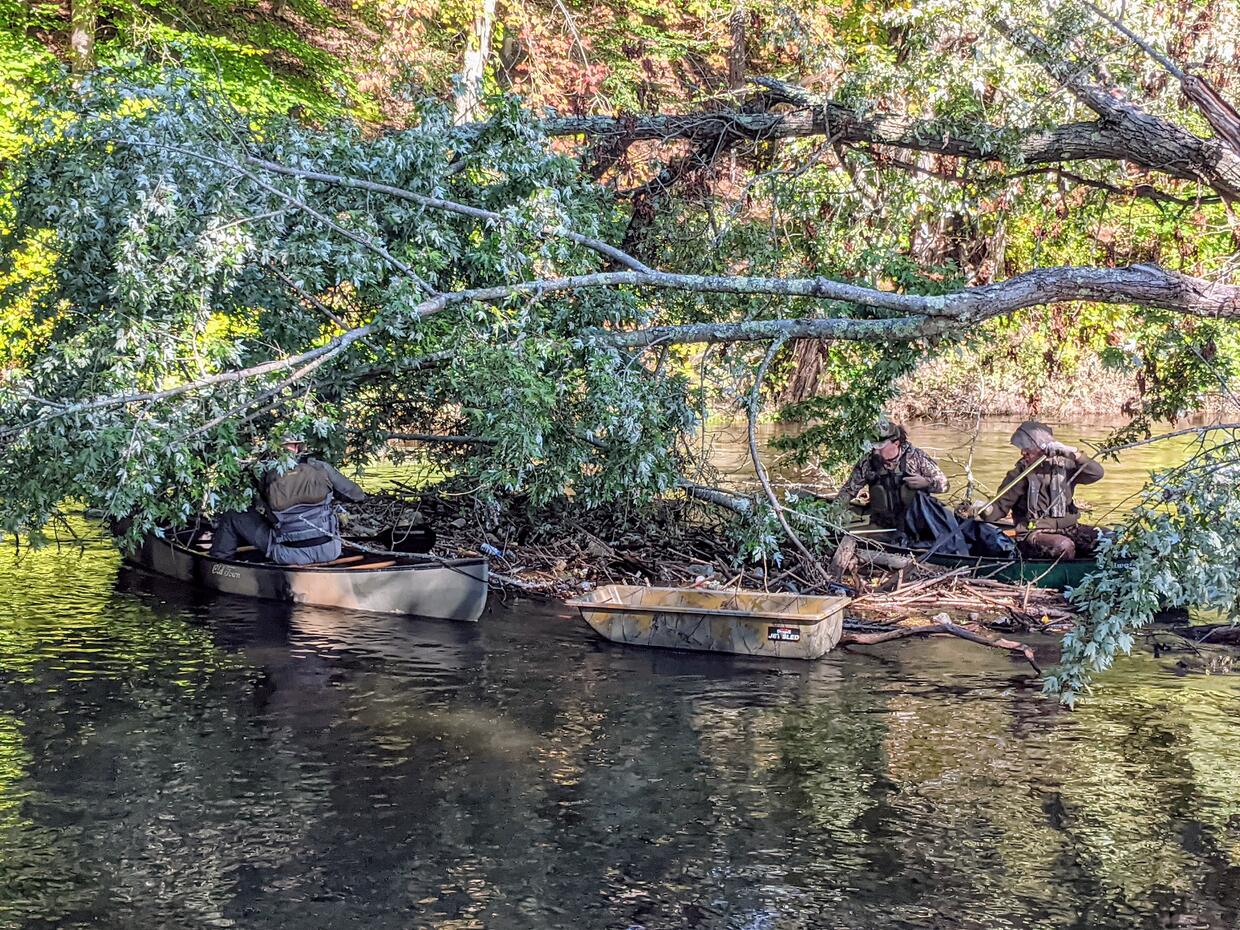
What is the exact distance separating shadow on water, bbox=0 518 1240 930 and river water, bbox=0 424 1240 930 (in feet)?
0.08

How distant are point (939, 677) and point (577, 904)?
5.10 meters

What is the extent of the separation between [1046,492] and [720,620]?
4378 millimetres

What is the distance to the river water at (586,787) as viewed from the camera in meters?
6.45

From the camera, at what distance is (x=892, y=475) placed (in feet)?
46.6

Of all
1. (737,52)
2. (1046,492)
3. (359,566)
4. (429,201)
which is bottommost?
(359,566)

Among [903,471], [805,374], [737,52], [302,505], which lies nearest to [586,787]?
[302,505]

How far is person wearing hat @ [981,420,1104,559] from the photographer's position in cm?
1318

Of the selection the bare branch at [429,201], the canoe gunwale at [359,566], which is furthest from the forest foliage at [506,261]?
the canoe gunwale at [359,566]

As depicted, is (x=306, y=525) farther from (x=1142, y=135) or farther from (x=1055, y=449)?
(x=1142, y=135)

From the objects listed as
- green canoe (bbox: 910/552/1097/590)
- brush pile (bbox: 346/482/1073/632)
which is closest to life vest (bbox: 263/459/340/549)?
brush pile (bbox: 346/482/1073/632)

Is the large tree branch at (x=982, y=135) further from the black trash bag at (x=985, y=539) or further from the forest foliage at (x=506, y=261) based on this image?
the black trash bag at (x=985, y=539)

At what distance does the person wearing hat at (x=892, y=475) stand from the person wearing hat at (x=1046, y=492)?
33.4 inches

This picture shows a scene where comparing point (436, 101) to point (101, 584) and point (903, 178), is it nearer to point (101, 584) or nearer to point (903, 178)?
point (903, 178)

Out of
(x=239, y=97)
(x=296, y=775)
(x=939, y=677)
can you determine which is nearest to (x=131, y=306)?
(x=296, y=775)
